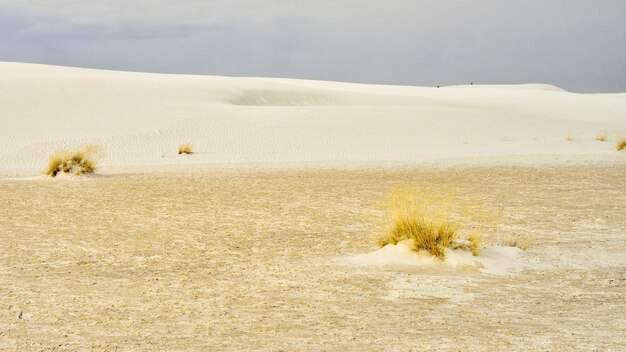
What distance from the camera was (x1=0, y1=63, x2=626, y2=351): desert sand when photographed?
5.64 m

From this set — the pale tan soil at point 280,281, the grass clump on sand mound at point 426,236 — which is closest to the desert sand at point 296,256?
the pale tan soil at point 280,281

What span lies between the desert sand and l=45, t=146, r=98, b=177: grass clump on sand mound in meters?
0.39


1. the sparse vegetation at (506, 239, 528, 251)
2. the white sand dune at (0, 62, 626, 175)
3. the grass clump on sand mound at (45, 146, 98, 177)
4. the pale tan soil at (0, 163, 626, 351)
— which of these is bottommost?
the pale tan soil at (0, 163, 626, 351)

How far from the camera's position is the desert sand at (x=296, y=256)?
5637 millimetres

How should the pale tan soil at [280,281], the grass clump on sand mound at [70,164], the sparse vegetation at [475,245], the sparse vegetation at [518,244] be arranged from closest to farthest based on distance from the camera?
the pale tan soil at [280,281] < the sparse vegetation at [475,245] < the sparse vegetation at [518,244] < the grass clump on sand mound at [70,164]

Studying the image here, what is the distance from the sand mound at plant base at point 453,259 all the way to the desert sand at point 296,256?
0.10 feet

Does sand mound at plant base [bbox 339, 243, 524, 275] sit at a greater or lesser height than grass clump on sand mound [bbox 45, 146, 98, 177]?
lesser

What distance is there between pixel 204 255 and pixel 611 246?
15.3 feet

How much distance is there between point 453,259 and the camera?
26.2 ft

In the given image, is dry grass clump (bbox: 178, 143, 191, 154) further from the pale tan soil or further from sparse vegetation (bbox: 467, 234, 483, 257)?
sparse vegetation (bbox: 467, 234, 483, 257)

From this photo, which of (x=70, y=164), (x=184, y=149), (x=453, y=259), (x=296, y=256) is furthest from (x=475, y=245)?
(x=184, y=149)

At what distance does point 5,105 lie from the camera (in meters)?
30.0

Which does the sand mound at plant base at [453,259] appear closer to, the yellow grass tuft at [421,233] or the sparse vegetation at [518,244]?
the yellow grass tuft at [421,233]

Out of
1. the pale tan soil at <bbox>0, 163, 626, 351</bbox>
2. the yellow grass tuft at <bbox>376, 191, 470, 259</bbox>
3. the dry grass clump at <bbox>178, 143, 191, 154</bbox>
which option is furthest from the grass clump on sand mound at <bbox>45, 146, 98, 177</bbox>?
the yellow grass tuft at <bbox>376, 191, 470, 259</bbox>
